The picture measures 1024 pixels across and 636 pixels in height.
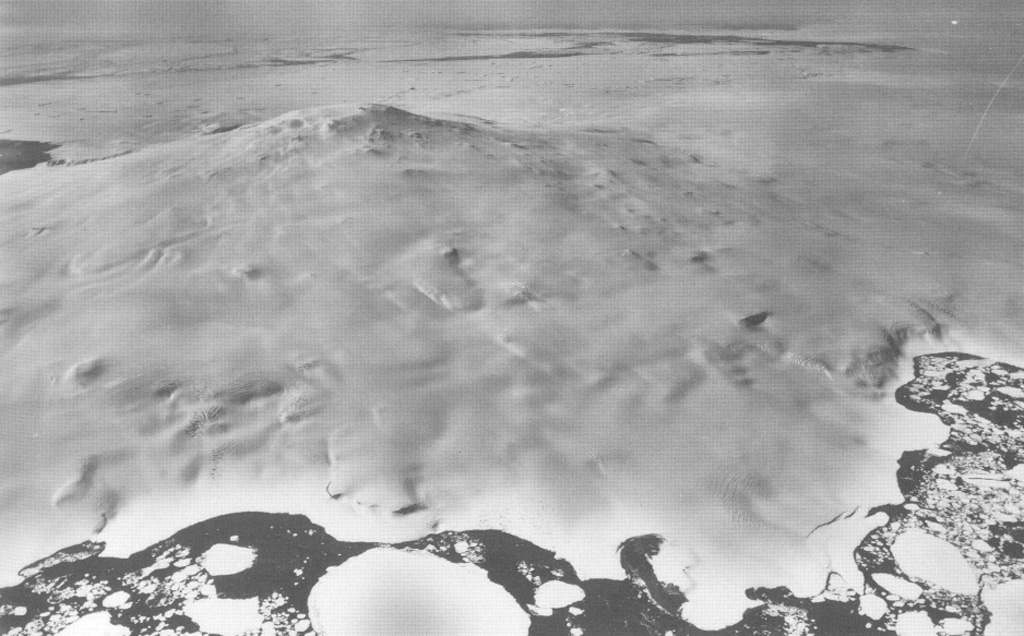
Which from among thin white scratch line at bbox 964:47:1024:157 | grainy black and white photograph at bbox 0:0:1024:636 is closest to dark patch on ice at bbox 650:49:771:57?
thin white scratch line at bbox 964:47:1024:157

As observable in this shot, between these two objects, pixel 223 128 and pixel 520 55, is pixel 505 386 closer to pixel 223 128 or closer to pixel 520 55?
pixel 223 128

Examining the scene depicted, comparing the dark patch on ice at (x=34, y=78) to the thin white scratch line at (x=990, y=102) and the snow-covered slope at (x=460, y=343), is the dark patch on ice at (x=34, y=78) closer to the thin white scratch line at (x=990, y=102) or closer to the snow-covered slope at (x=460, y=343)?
the snow-covered slope at (x=460, y=343)

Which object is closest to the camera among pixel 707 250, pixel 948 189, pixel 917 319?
pixel 917 319

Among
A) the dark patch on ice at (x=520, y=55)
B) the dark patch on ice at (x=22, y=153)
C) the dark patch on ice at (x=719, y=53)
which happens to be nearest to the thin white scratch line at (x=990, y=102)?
the dark patch on ice at (x=719, y=53)

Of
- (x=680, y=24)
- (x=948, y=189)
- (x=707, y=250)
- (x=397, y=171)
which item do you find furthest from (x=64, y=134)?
(x=680, y=24)

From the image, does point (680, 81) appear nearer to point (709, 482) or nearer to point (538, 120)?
point (538, 120)

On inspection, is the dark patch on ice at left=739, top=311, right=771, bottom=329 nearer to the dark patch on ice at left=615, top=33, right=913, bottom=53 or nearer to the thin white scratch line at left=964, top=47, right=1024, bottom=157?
the thin white scratch line at left=964, top=47, right=1024, bottom=157
